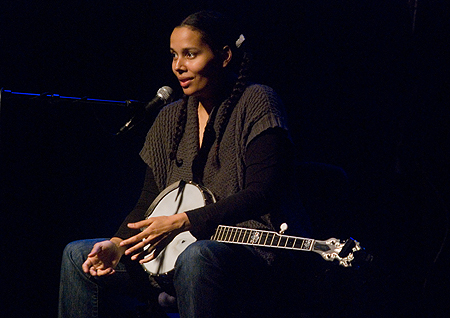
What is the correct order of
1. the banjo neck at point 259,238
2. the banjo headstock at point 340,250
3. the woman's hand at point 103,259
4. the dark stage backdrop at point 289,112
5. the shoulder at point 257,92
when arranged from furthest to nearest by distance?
the dark stage backdrop at point 289,112, the shoulder at point 257,92, the woman's hand at point 103,259, the banjo neck at point 259,238, the banjo headstock at point 340,250

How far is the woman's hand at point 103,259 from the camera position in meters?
1.90

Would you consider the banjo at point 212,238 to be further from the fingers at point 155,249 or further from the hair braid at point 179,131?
the hair braid at point 179,131

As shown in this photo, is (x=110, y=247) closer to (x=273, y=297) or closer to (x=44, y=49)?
(x=273, y=297)

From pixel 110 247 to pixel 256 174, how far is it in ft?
2.14

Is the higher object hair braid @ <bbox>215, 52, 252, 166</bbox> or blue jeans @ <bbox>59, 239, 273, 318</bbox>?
hair braid @ <bbox>215, 52, 252, 166</bbox>

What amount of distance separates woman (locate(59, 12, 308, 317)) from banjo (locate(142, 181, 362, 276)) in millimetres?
50

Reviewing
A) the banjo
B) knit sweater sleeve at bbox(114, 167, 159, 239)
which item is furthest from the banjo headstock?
knit sweater sleeve at bbox(114, 167, 159, 239)

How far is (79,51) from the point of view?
2.98 metres

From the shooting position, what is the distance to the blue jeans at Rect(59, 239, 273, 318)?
1.59 m

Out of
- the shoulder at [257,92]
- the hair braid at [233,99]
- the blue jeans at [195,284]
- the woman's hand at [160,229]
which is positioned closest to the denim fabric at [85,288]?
the blue jeans at [195,284]

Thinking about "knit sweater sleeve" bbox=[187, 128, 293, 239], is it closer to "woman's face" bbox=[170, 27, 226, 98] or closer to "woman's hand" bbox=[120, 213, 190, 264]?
"woman's hand" bbox=[120, 213, 190, 264]

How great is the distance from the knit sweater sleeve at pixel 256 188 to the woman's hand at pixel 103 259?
411 millimetres

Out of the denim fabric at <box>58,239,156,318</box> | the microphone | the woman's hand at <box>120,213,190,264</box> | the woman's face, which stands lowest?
the denim fabric at <box>58,239,156,318</box>

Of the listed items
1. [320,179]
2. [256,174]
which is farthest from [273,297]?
[320,179]
